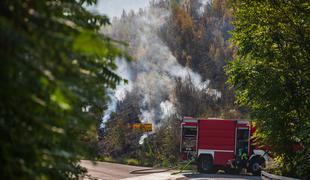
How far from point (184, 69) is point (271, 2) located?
32.5 metres

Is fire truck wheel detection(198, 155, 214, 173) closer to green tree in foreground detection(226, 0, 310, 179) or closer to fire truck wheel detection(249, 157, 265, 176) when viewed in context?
fire truck wheel detection(249, 157, 265, 176)

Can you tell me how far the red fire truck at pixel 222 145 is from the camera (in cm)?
2619

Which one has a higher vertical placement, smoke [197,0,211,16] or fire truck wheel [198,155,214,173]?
smoke [197,0,211,16]

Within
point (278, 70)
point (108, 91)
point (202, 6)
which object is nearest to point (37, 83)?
point (108, 91)

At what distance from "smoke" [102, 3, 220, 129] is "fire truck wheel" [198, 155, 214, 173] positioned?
828 cm

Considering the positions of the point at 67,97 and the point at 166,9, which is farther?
the point at 166,9

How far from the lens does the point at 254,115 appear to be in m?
14.3

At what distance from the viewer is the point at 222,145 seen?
26.4m

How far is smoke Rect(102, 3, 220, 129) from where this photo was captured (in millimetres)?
42094

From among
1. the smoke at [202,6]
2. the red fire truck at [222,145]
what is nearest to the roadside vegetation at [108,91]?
the red fire truck at [222,145]

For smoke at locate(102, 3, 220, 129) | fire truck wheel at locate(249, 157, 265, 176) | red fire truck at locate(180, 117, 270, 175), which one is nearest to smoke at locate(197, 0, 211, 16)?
smoke at locate(102, 3, 220, 129)

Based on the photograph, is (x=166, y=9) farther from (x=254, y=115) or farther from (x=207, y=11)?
(x=254, y=115)

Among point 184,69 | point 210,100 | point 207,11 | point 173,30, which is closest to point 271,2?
point 210,100

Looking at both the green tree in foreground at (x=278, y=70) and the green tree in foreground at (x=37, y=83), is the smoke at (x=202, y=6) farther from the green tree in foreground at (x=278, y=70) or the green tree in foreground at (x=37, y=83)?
the green tree in foreground at (x=37, y=83)
